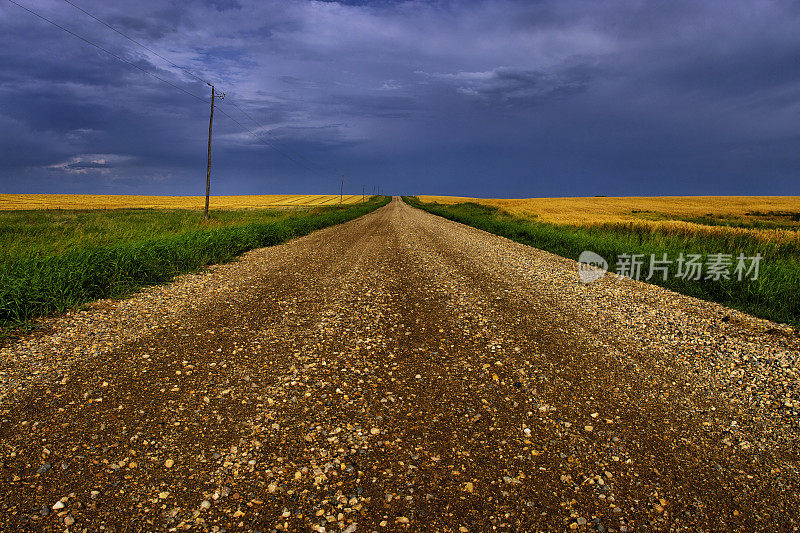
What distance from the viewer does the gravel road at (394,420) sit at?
296 cm

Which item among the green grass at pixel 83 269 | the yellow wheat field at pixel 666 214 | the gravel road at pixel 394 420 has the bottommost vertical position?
the gravel road at pixel 394 420

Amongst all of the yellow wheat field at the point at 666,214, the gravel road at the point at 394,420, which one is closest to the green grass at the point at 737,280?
the gravel road at the point at 394,420

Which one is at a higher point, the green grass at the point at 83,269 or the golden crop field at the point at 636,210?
the golden crop field at the point at 636,210

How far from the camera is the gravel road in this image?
296cm

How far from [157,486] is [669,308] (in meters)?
9.06

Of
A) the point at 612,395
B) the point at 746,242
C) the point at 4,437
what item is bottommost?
the point at 4,437

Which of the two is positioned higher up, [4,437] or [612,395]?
[612,395]

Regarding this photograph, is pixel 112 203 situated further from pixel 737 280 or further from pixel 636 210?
pixel 737 280

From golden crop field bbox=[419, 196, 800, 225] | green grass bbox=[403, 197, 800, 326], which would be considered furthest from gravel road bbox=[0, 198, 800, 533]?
golden crop field bbox=[419, 196, 800, 225]

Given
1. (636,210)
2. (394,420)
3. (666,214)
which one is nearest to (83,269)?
(394,420)

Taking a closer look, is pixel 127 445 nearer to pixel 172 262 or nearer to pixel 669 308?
pixel 172 262

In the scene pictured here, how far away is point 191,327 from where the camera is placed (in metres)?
6.33

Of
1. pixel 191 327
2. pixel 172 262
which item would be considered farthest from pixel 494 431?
pixel 172 262

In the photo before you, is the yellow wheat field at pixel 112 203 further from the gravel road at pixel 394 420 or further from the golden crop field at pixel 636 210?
the gravel road at pixel 394 420
